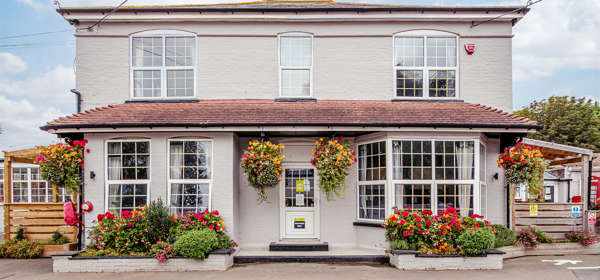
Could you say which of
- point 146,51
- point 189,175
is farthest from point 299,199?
point 146,51

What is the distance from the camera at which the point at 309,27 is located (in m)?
11.1

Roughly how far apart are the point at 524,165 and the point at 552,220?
8.37 ft

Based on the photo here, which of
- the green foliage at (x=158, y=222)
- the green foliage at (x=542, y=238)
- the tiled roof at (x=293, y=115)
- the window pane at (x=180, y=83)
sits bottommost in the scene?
the green foliage at (x=542, y=238)

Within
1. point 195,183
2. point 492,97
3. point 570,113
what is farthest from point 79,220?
point 570,113

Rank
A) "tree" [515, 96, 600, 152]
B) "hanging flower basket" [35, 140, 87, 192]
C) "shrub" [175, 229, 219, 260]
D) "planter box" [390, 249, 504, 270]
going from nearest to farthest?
"shrub" [175, 229, 219, 260]
"planter box" [390, 249, 504, 270]
"hanging flower basket" [35, 140, 87, 192]
"tree" [515, 96, 600, 152]

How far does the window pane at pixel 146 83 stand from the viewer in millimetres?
11039

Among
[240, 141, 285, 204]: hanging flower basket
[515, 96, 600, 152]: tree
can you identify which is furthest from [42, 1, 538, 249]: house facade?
[515, 96, 600, 152]: tree

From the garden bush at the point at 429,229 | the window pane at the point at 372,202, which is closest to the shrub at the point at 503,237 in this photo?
the garden bush at the point at 429,229

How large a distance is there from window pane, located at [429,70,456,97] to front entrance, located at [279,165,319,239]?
3943 mm

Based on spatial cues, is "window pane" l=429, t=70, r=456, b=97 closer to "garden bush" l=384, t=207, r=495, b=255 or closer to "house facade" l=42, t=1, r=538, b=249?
"house facade" l=42, t=1, r=538, b=249

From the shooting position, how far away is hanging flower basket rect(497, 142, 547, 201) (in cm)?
931

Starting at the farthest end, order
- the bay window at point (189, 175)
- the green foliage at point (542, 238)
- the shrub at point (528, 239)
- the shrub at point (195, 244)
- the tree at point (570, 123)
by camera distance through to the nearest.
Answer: the tree at point (570, 123) < the green foliage at point (542, 238) < the shrub at point (528, 239) < the bay window at point (189, 175) < the shrub at point (195, 244)

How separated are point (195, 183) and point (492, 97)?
8.03 metres

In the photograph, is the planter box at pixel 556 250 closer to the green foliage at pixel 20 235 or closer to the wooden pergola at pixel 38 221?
the wooden pergola at pixel 38 221
